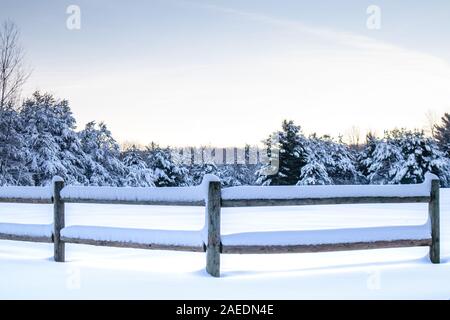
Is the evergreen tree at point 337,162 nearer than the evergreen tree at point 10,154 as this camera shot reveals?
No

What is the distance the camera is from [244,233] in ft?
25.3

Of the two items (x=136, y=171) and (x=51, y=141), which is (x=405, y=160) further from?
(x=51, y=141)

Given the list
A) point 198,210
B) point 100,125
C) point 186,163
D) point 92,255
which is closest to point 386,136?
point 186,163

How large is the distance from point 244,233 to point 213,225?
1.69ft

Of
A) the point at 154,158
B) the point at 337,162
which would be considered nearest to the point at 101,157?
the point at 154,158

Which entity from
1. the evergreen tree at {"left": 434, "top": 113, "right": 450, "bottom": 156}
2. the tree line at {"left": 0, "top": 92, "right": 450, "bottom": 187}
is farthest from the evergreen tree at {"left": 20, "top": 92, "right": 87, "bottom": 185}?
the evergreen tree at {"left": 434, "top": 113, "right": 450, "bottom": 156}

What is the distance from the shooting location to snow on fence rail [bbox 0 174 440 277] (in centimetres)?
755

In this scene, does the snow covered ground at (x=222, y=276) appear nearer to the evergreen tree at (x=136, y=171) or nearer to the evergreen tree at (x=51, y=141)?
the evergreen tree at (x=51, y=141)

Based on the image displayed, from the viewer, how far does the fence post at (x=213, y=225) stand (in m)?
7.51

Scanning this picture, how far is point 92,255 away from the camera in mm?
9531

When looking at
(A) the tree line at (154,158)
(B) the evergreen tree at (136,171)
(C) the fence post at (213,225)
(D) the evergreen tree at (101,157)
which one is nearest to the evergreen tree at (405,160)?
(A) the tree line at (154,158)

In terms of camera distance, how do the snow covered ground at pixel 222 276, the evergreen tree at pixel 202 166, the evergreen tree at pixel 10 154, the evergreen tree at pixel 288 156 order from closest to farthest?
1. the snow covered ground at pixel 222 276
2. the evergreen tree at pixel 10 154
3. the evergreen tree at pixel 288 156
4. the evergreen tree at pixel 202 166
